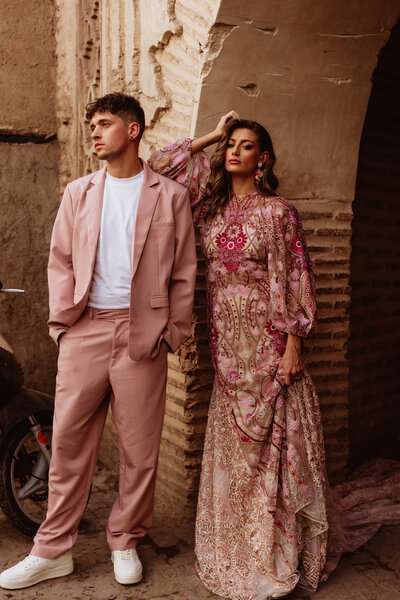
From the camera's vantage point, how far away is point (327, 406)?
4.09 metres

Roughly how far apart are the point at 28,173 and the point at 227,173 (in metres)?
2.14

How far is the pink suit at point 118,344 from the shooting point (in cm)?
300

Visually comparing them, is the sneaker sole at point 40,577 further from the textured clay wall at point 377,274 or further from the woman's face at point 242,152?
the textured clay wall at point 377,274

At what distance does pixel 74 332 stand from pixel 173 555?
1.23m

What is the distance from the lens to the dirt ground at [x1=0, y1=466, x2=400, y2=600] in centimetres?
301

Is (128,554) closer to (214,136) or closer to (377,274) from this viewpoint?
(214,136)

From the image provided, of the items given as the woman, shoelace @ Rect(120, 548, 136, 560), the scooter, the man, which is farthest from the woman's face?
shoelace @ Rect(120, 548, 136, 560)

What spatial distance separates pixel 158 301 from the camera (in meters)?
3.00

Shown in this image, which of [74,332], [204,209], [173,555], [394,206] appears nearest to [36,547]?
[173,555]

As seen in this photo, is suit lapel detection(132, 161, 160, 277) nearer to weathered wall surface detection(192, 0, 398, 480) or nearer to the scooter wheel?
weathered wall surface detection(192, 0, 398, 480)

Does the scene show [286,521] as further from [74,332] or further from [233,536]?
[74,332]

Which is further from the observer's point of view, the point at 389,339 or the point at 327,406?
the point at 389,339

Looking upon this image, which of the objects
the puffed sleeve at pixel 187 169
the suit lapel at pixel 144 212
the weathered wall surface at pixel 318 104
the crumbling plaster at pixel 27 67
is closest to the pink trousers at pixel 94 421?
the suit lapel at pixel 144 212

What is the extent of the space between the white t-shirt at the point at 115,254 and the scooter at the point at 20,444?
2.34 ft
